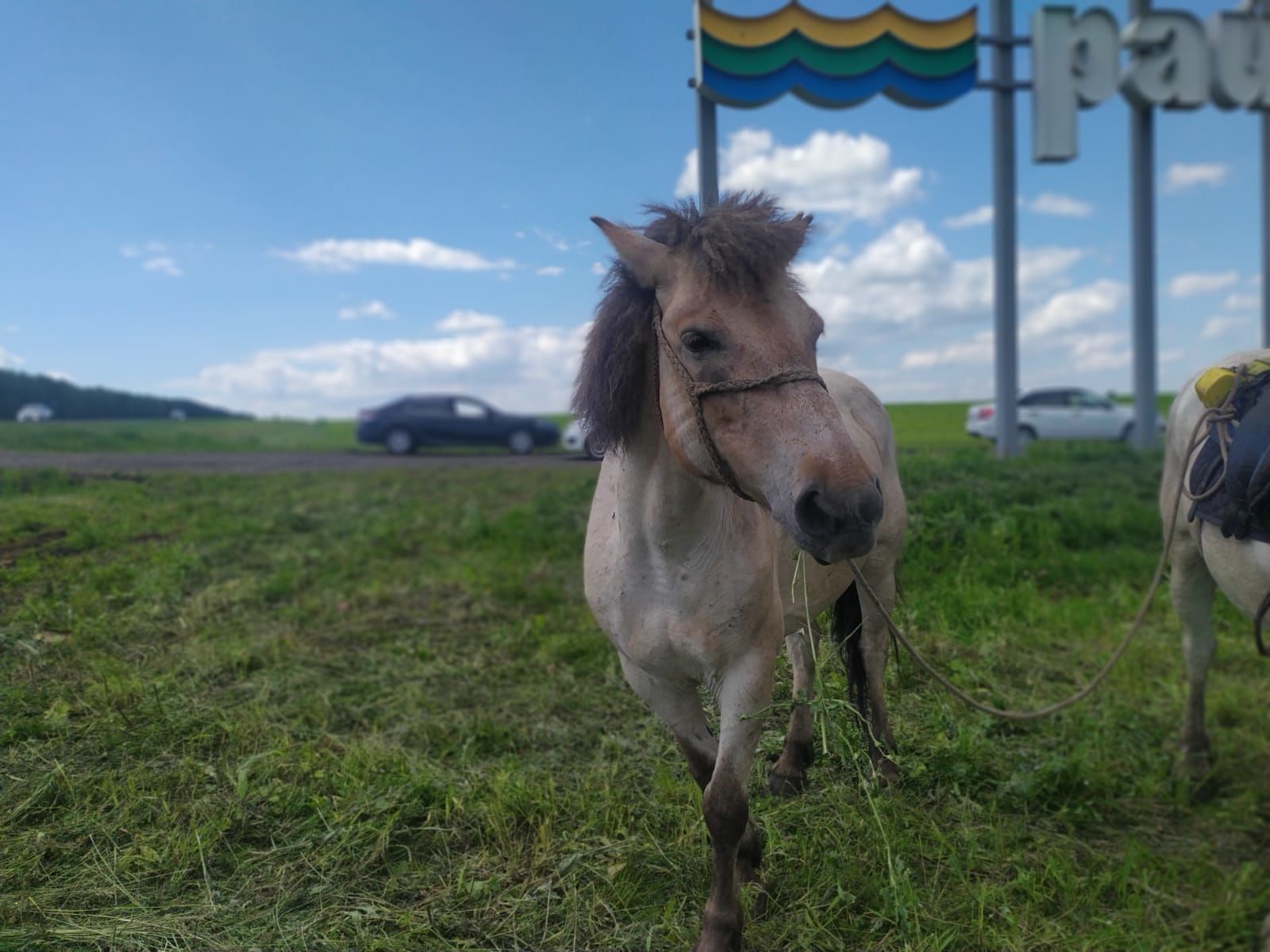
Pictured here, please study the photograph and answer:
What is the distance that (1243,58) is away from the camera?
10703 millimetres

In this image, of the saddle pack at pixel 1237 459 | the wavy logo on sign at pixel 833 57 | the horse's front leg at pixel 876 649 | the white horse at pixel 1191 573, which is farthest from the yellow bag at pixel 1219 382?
the wavy logo on sign at pixel 833 57

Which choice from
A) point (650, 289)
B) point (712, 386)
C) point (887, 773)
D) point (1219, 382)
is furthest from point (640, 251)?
point (1219, 382)

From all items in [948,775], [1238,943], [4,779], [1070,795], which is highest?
[4,779]

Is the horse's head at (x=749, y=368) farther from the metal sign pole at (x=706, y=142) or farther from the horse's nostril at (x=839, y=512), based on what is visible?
the metal sign pole at (x=706, y=142)

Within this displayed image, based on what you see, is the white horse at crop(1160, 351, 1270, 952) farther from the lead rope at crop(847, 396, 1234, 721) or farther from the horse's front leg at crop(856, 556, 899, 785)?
the horse's front leg at crop(856, 556, 899, 785)

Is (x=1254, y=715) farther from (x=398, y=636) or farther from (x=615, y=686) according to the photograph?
(x=398, y=636)

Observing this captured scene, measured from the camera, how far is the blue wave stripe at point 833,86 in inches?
255

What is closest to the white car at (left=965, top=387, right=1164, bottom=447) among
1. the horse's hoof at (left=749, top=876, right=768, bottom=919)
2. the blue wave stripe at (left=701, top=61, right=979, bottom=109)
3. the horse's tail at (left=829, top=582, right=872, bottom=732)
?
the blue wave stripe at (left=701, top=61, right=979, bottom=109)

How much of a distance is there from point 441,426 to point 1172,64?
494 inches

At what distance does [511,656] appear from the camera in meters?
4.74

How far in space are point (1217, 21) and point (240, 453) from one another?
14.4m

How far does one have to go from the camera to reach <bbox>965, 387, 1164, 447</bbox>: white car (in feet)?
51.7

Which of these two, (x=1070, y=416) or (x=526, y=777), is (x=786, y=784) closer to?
(x=526, y=777)

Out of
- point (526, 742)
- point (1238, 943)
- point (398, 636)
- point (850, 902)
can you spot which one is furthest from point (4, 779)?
point (1238, 943)
